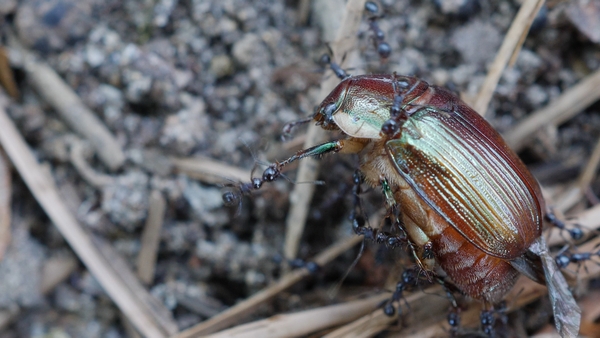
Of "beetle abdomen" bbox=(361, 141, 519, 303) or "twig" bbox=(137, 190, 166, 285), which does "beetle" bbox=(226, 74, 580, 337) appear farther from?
"twig" bbox=(137, 190, 166, 285)

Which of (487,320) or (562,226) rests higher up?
(562,226)

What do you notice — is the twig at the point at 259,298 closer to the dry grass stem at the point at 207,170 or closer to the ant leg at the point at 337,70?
the dry grass stem at the point at 207,170

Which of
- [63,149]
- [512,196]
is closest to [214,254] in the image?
[63,149]

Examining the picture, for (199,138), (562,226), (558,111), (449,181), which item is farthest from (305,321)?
(558,111)

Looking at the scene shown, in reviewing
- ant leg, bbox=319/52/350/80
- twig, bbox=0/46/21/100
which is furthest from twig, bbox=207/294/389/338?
twig, bbox=0/46/21/100

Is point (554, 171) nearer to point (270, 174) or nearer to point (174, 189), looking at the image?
point (270, 174)

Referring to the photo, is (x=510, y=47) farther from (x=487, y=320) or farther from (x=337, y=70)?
(x=487, y=320)
